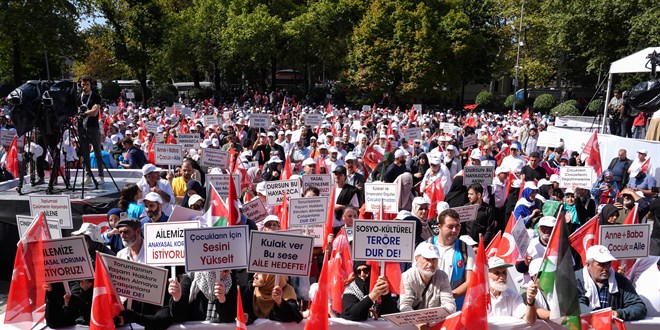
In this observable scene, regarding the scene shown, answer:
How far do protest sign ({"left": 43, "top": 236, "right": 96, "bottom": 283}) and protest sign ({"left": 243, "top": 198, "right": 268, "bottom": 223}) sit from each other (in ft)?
12.2

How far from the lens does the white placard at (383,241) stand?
5.45m

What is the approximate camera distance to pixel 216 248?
5.17m

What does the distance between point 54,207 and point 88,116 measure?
2853mm

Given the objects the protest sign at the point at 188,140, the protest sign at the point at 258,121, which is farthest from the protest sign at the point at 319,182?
the protest sign at the point at 258,121

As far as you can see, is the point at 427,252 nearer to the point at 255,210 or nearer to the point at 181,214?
the point at 181,214

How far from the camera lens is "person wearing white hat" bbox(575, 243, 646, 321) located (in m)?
5.44

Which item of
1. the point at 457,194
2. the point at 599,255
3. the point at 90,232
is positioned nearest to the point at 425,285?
the point at 599,255

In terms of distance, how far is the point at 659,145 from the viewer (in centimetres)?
1561

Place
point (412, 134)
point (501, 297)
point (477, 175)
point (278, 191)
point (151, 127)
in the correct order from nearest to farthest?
point (501, 297) → point (278, 191) → point (477, 175) → point (412, 134) → point (151, 127)

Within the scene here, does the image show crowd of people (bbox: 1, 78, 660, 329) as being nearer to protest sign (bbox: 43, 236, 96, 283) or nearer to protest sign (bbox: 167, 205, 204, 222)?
protest sign (bbox: 43, 236, 96, 283)

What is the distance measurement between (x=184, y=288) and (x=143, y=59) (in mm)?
41297

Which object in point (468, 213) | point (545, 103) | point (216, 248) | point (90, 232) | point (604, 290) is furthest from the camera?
point (545, 103)

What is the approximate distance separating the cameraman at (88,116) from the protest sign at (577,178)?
26.2 feet

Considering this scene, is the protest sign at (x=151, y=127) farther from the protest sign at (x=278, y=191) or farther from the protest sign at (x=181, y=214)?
the protest sign at (x=181, y=214)
